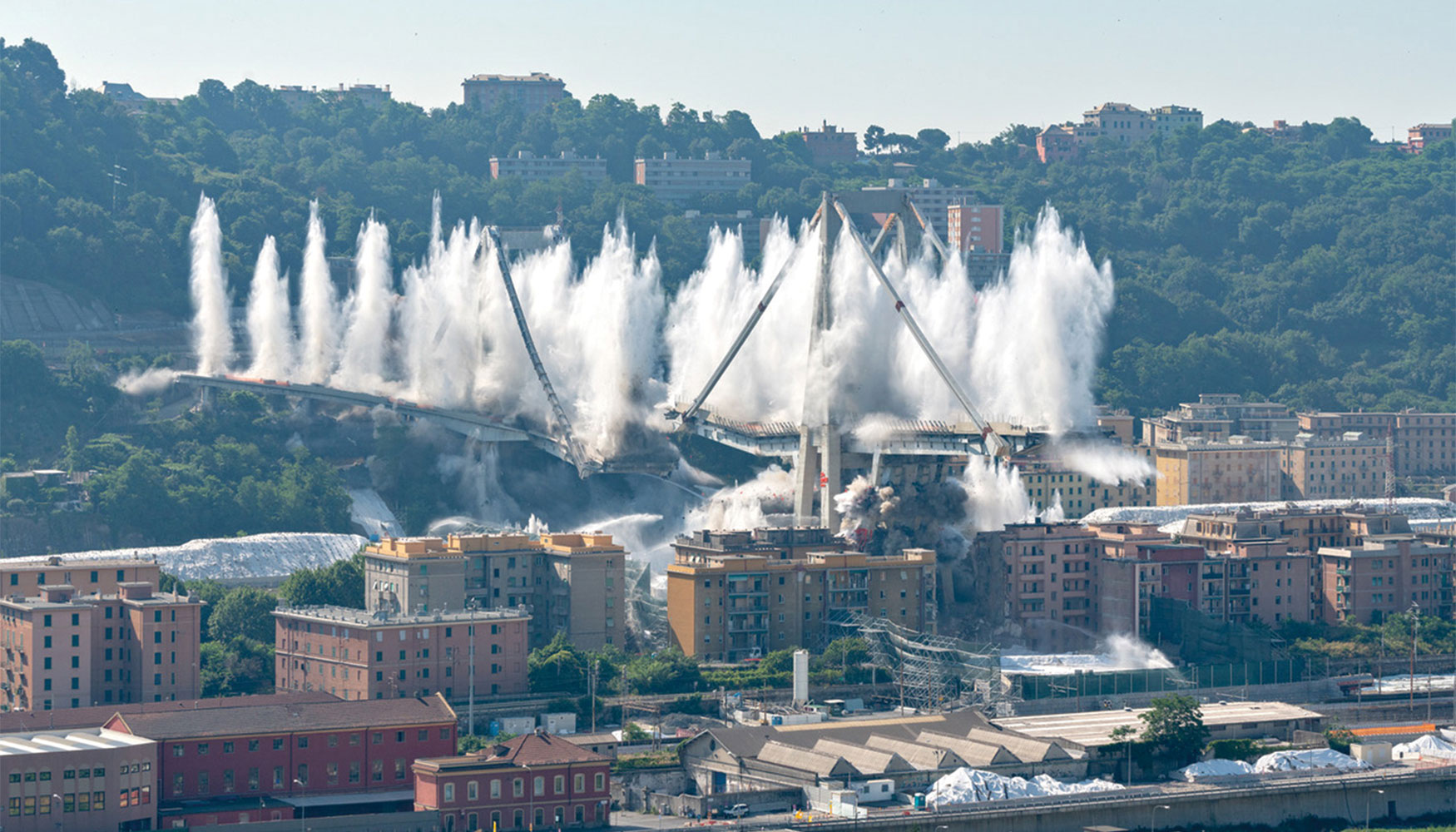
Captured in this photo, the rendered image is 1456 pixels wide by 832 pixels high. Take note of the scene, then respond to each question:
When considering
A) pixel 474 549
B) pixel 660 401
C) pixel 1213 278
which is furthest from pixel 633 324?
pixel 1213 278

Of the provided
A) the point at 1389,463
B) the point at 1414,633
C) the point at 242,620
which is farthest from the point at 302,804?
the point at 1389,463

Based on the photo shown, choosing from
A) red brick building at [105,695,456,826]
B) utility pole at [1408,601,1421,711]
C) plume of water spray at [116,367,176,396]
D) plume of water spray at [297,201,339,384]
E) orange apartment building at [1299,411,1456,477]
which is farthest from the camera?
orange apartment building at [1299,411,1456,477]

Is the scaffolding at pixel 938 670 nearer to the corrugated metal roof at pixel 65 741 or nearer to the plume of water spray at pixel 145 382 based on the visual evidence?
the corrugated metal roof at pixel 65 741

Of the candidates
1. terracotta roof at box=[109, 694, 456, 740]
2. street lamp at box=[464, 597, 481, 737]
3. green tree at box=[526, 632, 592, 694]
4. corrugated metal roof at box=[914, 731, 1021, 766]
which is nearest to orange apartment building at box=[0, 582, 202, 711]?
terracotta roof at box=[109, 694, 456, 740]

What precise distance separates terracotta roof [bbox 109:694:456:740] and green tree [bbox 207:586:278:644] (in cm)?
1155

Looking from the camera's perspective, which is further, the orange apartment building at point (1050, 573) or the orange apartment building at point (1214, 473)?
the orange apartment building at point (1214, 473)

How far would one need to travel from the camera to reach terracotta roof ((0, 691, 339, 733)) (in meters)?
57.7

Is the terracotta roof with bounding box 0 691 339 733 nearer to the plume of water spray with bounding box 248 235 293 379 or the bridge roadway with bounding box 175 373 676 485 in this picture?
the bridge roadway with bounding box 175 373 676 485

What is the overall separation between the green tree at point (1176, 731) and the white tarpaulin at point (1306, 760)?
4.40 feet

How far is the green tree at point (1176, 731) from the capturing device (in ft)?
208

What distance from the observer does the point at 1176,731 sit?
63.7 meters

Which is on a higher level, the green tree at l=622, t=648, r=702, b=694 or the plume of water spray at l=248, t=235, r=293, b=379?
the plume of water spray at l=248, t=235, r=293, b=379

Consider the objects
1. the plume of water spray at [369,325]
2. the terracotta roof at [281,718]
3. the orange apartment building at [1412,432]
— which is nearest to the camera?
the terracotta roof at [281,718]

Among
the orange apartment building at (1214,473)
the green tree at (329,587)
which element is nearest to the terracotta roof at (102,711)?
the green tree at (329,587)
